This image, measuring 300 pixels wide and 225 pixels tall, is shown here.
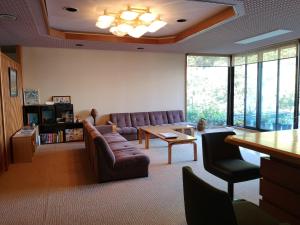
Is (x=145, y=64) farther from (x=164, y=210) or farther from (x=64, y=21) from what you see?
(x=164, y=210)

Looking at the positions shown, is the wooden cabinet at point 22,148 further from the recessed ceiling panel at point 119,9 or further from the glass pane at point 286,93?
the glass pane at point 286,93

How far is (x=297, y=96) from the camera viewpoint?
584cm

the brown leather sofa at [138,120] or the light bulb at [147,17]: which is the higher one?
the light bulb at [147,17]

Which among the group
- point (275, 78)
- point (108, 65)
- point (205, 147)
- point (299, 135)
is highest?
point (108, 65)

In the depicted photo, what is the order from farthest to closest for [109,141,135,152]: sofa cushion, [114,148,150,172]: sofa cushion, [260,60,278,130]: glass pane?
1. [260,60,278,130]: glass pane
2. [109,141,135,152]: sofa cushion
3. [114,148,150,172]: sofa cushion

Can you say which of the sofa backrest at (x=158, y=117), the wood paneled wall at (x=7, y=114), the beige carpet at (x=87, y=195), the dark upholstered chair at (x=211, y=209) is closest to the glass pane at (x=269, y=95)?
the sofa backrest at (x=158, y=117)

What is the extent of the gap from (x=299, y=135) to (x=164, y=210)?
1.59 m

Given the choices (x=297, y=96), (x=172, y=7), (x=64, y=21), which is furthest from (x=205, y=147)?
(x=297, y=96)

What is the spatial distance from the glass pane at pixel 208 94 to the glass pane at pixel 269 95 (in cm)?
150

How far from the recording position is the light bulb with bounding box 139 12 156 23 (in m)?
3.82

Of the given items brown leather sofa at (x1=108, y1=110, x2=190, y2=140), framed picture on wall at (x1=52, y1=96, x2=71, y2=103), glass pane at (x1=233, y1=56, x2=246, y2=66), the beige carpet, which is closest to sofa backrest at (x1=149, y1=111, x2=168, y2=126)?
brown leather sofa at (x1=108, y1=110, x2=190, y2=140)

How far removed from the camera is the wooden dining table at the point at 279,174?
5.20 ft

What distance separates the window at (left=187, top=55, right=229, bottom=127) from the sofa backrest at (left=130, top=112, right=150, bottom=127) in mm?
1646

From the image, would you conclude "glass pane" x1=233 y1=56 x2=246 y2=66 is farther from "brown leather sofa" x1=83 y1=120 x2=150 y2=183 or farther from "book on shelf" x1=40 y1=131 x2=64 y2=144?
"book on shelf" x1=40 y1=131 x2=64 y2=144
